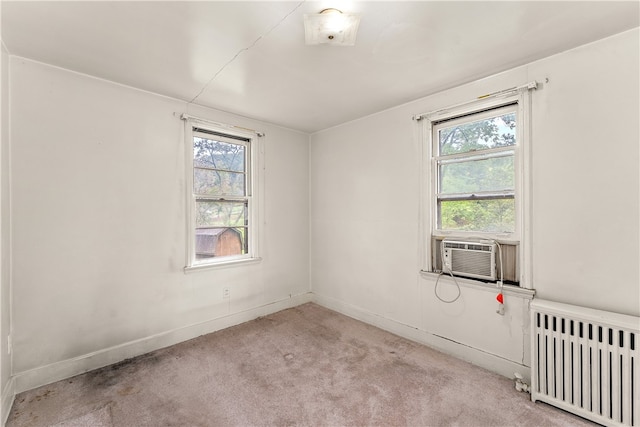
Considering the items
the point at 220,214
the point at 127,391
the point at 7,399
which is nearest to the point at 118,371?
the point at 127,391

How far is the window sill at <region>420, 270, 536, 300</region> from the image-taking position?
2.12 m

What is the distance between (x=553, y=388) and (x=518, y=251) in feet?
3.09

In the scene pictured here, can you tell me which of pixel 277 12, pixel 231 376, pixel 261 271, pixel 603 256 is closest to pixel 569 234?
pixel 603 256

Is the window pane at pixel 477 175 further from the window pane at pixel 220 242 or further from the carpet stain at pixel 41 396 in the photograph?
the carpet stain at pixel 41 396

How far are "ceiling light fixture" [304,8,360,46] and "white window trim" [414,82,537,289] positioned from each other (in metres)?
1.30

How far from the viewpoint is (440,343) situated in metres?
2.61

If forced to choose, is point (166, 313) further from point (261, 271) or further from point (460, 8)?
point (460, 8)

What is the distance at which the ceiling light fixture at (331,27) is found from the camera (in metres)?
1.55

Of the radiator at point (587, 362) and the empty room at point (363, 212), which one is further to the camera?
the empty room at point (363, 212)

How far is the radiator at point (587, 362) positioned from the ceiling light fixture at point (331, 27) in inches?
86.9

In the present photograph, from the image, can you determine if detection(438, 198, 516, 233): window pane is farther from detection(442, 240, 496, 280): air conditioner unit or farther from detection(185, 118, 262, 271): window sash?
detection(185, 118, 262, 271): window sash

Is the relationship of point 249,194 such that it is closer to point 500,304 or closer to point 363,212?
point 363,212

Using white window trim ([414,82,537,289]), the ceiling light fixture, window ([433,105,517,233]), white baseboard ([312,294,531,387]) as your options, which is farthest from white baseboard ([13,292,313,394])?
the ceiling light fixture

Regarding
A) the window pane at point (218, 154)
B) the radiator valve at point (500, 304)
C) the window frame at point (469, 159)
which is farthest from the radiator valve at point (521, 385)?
the window pane at point (218, 154)
